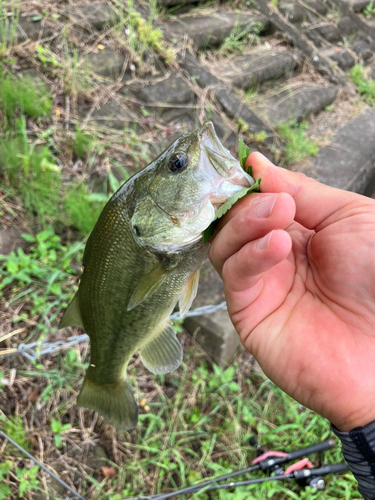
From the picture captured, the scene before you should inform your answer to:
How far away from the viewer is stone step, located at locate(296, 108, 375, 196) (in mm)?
4066

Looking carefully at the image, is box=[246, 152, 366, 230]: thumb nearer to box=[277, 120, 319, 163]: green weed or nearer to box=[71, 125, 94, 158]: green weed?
box=[71, 125, 94, 158]: green weed

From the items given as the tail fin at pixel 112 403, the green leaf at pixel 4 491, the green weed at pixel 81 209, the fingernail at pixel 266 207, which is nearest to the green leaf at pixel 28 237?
the green weed at pixel 81 209

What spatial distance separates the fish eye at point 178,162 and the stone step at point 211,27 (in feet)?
12.3

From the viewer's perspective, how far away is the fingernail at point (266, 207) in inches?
43.4

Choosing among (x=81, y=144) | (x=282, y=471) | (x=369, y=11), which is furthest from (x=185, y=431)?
(x=369, y=11)

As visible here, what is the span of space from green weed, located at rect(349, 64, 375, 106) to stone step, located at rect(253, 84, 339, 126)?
68 centimetres

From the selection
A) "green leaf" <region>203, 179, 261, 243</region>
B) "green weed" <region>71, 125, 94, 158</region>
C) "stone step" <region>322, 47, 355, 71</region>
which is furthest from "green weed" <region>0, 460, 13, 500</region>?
"stone step" <region>322, 47, 355, 71</region>

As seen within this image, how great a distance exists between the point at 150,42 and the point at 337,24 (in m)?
4.59

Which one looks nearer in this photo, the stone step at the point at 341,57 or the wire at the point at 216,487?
the wire at the point at 216,487

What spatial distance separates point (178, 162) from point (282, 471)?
2165 millimetres

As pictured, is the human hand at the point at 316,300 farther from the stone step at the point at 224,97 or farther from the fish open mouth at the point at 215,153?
the stone step at the point at 224,97

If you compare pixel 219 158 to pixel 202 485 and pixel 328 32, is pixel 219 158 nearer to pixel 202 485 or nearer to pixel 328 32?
pixel 202 485

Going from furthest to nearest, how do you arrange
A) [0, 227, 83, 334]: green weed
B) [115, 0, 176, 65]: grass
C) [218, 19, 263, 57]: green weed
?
[218, 19, 263, 57]: green weed, [115, 0, 176, 65]: grass, [0, 227, 83, 334]: green weed

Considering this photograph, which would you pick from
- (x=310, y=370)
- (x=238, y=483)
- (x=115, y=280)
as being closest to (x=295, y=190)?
(x=310, y=370)
